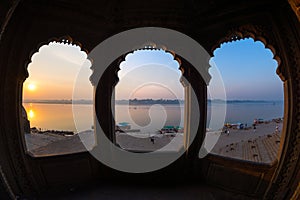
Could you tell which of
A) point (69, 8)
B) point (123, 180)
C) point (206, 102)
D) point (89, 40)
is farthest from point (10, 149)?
point (206, 102)

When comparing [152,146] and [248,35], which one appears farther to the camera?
[152,146]

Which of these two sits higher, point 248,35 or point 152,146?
point 248,35

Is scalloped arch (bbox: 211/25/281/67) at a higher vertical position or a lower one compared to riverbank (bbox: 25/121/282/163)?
higher

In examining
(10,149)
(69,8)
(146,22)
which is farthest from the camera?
(146,22)

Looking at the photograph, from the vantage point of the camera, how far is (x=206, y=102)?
4.45m

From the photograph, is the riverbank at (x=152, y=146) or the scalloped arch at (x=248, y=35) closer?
the scalloped arch at (x=248, y=35)

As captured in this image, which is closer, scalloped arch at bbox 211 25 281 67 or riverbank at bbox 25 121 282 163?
scalloped arch at bbox 211 25 281 67

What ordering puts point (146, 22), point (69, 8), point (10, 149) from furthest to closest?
point (146, 22)
point (69, 8)
point (10, 149)

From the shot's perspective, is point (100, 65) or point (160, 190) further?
point (100, 65)

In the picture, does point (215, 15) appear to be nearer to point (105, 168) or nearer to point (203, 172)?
point (203, 172)

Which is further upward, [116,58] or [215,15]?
[215,15]

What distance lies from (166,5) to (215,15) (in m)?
1.08

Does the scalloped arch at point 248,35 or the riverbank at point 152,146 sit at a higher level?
the scalloped arch at point 248,35

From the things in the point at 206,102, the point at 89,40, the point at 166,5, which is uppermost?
the point at 166,5
